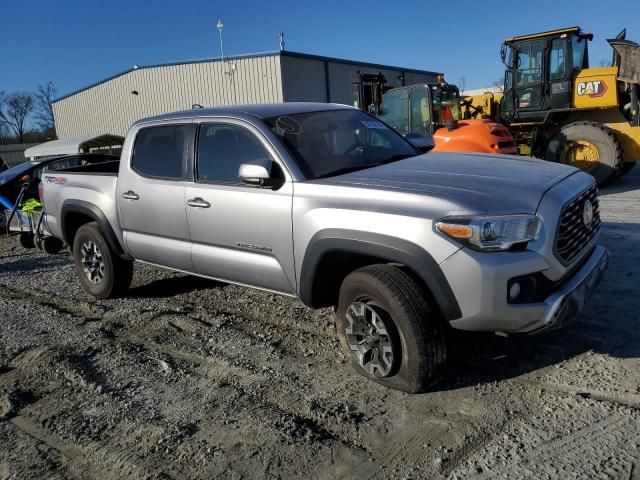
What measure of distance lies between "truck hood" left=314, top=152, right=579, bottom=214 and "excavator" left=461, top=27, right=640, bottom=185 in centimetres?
835

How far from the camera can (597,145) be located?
11398mm

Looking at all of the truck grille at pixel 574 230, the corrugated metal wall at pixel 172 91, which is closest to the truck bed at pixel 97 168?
the truck grille at pixel 574 230


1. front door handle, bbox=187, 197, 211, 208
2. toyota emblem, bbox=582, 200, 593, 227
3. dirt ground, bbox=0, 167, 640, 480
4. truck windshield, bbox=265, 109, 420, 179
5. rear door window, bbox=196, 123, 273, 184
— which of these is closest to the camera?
dirt ground, bbox=0, 167, 640, 480

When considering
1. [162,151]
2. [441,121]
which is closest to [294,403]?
[162,151]

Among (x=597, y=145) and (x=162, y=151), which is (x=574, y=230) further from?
(x=597, y=145)

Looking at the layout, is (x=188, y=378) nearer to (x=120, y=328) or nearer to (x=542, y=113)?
(x=120, y=328)

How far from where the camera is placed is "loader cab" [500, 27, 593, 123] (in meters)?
12.0

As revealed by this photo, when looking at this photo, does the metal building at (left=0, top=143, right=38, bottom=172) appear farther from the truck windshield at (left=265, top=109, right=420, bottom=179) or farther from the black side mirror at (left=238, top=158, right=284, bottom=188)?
the black side mirror at (left=238, top=158, right=284, bottom=188)

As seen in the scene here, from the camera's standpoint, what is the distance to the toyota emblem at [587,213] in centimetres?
369

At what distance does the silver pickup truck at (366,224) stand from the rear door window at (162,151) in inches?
0.6

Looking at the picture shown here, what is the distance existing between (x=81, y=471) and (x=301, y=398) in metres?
1.34

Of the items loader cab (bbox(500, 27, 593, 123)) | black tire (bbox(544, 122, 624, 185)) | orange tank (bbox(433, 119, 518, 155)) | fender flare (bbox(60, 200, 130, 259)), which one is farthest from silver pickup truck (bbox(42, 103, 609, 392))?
loader cab (bbox(500, 27, 593, 123))

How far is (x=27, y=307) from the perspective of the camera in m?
6.13

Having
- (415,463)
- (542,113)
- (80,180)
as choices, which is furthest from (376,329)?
(542,113)
